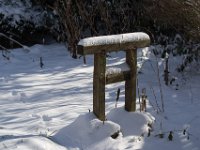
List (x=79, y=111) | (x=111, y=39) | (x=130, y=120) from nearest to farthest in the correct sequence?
(x=111, y=39) < (x=130, y=120) < (x=79, y=111)

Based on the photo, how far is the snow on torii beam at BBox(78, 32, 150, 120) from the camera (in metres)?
3.99

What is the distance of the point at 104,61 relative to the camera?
414 centimetres

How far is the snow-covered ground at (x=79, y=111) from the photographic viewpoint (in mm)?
4176

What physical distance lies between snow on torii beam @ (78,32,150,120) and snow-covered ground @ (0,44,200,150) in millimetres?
184

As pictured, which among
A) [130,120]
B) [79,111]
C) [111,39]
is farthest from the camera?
[79,111]

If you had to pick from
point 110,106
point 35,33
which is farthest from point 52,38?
point 110,106

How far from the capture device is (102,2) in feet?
27.3

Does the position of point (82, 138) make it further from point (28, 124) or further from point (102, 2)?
point (102, 2)

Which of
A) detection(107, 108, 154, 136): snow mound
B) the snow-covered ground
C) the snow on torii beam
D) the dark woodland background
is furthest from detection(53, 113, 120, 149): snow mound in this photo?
the dark woodland background

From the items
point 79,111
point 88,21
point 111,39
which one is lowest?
point 79,111

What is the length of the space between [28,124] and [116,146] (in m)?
1.01

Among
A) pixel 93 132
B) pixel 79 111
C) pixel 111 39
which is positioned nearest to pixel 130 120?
pixel 93 132

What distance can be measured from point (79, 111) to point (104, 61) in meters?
1.06

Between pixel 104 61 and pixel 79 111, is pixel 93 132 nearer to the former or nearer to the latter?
pixel 104 61
